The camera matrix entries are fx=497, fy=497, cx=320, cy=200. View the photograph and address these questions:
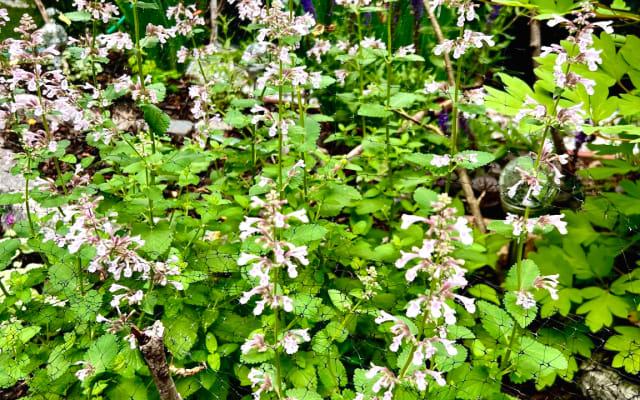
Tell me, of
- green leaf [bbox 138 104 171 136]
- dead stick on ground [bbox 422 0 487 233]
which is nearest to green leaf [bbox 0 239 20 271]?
green leaf [bbox 138 104 171 136]

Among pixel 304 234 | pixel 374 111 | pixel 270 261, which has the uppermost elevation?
pixel 374 111

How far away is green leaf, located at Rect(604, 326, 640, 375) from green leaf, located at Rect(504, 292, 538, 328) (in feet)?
2.37

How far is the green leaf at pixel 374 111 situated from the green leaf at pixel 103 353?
1539 millimetres

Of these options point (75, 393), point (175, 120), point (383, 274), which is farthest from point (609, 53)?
point (175, 120)

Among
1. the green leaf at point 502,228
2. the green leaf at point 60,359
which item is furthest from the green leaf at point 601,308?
the green leaf at point 60,359

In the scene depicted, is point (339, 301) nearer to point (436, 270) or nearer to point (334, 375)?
point (334, 375)

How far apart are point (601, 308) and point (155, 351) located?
2.03 meters

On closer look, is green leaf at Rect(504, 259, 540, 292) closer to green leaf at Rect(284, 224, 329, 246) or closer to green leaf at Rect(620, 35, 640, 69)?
green leaf at Rect(284, 224, 329, 246)

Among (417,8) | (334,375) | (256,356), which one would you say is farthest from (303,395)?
(417,8)

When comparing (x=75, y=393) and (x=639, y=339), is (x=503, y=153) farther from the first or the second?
(x=75, y=393)

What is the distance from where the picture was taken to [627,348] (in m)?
2.29

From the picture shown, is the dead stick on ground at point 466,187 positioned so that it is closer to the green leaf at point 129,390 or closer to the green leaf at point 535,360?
the green leaf at point 535,360

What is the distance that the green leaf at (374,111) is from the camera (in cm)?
252

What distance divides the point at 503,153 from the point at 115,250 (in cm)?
283
